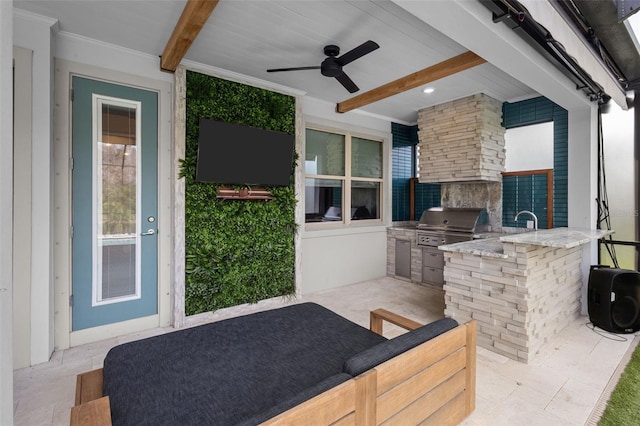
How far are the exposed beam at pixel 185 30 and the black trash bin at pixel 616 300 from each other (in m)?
4.31

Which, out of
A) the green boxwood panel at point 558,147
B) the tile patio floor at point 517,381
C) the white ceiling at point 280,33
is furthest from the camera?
the green boxwood panel at point 558,147

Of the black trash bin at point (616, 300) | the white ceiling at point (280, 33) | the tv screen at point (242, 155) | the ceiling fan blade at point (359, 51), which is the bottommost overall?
the black trash bin at point (616, 300)

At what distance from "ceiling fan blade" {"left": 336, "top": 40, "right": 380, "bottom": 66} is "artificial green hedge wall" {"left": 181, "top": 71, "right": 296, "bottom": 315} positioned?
1309 millimetres

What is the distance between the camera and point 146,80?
3.12m

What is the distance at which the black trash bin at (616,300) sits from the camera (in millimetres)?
3029

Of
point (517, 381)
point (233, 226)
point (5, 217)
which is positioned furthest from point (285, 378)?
A: point (233, 226)

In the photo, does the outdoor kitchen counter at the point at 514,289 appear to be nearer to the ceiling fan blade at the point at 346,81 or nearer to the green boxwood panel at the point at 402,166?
the ceiling fan blade at the point at 346,81

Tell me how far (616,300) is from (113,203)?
514 centimetres

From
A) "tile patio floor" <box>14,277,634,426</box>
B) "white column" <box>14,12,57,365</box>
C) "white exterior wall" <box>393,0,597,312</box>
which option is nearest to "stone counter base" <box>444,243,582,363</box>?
"tile patio floor" <box>14,277,634,426</box>

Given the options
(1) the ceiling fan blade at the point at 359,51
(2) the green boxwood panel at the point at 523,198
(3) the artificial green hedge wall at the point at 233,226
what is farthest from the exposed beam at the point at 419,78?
(2) the green boxwood panel at the point at 523,198

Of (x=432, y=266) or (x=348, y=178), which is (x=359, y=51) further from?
(x=432, y=266)

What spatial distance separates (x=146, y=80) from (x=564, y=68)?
13.1 feet

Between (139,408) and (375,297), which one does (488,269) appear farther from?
(139,408)

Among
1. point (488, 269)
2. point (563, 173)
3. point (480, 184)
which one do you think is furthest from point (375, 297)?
point (563, 173)
